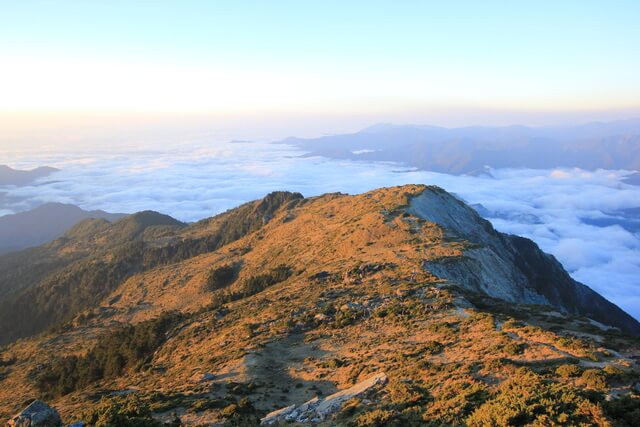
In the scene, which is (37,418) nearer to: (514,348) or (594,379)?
(514,348)

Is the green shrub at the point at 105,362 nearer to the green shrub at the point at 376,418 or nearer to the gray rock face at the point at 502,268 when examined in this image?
the green shrub at the point at 376,418

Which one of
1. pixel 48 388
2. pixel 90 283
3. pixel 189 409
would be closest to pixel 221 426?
pixel 189 409

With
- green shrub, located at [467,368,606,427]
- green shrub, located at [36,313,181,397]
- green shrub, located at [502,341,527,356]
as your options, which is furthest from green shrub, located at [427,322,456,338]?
green shrub, located at [36,313,181,397]

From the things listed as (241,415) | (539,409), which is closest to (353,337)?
(241,415)

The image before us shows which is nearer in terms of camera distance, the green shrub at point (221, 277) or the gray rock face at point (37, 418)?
the gray rock face at point (37, 418)

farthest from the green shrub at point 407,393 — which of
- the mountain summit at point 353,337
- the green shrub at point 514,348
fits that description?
the green shrub at point 514,348

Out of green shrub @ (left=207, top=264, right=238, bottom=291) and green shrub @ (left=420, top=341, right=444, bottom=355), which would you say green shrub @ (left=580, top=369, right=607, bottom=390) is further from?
green shrub @ (left=207, top=264, right=238, bottom=291)
